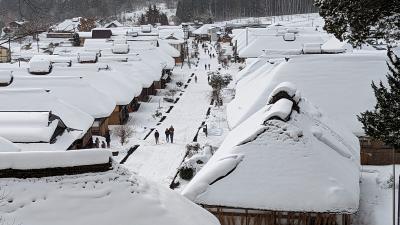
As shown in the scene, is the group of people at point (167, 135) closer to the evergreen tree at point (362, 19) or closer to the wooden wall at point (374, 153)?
the wooden wall at point (374, 153)

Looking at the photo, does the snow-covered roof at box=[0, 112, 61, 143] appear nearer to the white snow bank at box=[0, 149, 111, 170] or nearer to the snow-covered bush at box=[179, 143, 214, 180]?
the snow-covered bush at box=[179, 143, 214, 180]

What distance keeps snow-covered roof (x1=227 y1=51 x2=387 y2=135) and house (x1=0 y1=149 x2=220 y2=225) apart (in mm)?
12819

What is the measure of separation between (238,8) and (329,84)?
10181 centimetres

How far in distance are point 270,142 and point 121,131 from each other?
13275 millimetres

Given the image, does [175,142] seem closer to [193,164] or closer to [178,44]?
[193,164]

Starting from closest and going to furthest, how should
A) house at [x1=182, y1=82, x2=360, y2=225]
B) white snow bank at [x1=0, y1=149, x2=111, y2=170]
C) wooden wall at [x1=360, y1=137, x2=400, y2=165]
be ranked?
1. white snow bank at [x1=0, y1=149, x2=111, y2=170]
2. house at [x1=182, y1=82, x2=360, y2=225]
3. wooden wall at [x1=360, y1=137, x2=400, y2=165]

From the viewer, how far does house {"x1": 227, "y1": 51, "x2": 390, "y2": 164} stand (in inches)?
842

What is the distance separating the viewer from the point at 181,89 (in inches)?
1713

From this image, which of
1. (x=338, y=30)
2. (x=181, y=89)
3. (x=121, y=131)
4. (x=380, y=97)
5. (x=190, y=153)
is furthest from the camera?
(x=181, y=89)

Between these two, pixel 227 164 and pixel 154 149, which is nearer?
pixel 227 164

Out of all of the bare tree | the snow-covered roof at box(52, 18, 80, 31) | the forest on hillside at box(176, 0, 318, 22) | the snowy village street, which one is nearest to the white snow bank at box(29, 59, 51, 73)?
the snowy village street

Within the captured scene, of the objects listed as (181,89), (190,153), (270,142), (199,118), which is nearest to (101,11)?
(181,89)

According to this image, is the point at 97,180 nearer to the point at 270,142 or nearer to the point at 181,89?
the point at 270,142

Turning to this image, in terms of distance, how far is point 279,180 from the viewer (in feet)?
44.9
